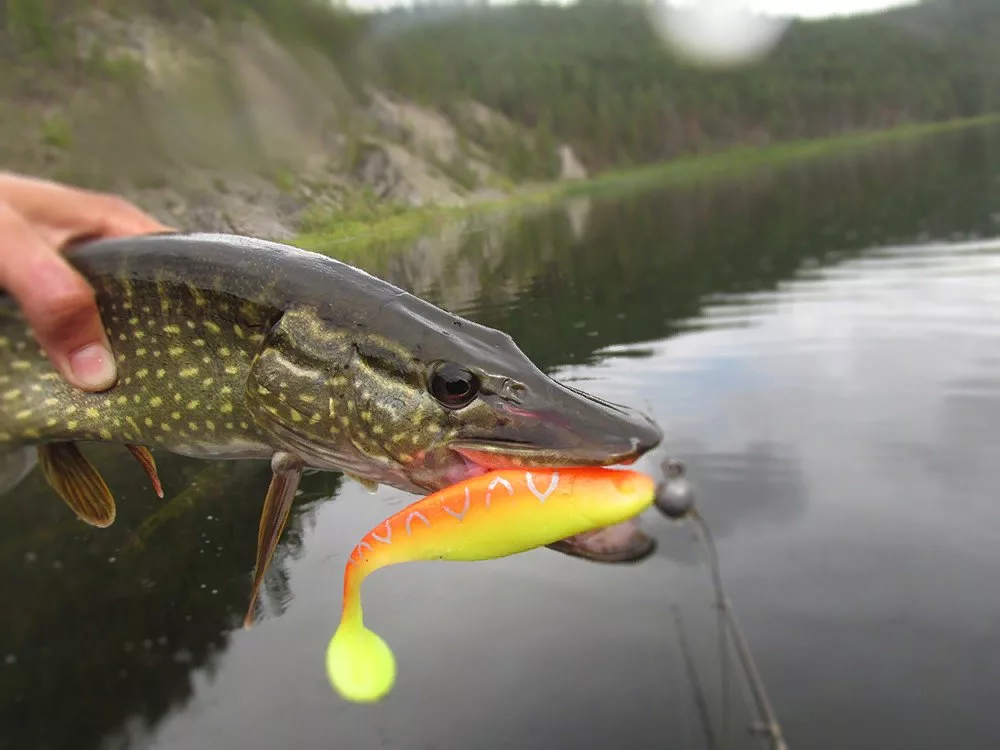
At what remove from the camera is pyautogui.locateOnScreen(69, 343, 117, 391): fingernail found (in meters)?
1.88

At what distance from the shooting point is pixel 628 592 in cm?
695

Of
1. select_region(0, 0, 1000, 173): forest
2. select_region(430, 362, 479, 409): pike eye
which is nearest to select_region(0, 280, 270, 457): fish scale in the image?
select_region(430, 362, 479, 409): pike eye

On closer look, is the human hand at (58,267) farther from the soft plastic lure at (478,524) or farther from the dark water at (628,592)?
the dark water at (628,592)

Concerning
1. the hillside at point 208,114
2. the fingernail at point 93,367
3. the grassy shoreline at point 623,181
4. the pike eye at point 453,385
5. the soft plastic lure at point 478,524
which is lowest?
the grassy shoreline at point 623,181

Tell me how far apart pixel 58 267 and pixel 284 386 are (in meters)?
0.70

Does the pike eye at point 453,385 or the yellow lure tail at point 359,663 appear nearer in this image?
the yellow lure tail at point 359,663

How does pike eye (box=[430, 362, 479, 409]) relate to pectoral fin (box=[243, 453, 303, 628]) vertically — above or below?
above

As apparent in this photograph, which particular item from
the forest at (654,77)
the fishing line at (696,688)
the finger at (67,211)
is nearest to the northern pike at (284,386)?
the finger at (67,211)

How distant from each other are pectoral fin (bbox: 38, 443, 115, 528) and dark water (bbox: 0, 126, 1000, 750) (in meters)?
4.62

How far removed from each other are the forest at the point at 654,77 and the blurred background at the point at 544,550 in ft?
69.0

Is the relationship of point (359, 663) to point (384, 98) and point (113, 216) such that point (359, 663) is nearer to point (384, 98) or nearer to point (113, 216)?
point (113, 216)

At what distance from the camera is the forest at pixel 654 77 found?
65.3 m

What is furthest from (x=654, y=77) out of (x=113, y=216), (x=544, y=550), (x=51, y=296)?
(x=51, y=296)

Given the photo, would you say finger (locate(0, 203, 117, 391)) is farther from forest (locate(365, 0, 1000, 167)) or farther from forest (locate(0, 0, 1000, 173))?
forest (locate(365, 0, 1000, 167))
